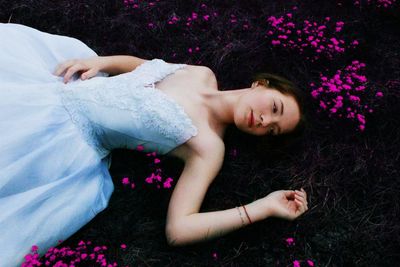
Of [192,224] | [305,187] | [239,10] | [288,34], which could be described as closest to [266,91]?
[305,187]

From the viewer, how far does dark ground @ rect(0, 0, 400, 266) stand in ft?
9.79

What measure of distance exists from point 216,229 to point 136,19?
8.90 ft

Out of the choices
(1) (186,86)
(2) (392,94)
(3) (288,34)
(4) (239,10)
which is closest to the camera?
(1) (186,86)

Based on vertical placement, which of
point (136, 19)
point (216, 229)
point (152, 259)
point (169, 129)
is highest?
point (136, 19)

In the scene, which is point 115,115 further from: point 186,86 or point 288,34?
point 288,34

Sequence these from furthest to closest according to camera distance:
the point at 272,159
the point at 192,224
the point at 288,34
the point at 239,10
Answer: the point at 239,10, the point at 288,34, the point at 272,159, the point at 192,224

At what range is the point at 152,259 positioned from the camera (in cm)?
287

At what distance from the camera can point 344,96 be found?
374cm

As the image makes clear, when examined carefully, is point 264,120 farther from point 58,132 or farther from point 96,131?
point 58,132

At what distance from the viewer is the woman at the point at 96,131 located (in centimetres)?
259

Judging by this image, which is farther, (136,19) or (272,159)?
(136,19)

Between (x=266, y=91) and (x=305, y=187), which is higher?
(x=266, y=91)

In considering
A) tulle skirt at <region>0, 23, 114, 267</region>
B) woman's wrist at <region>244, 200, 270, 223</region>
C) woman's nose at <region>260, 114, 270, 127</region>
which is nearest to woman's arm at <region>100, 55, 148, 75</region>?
tulle skirt at <region>0, 23, 114, 267</region>

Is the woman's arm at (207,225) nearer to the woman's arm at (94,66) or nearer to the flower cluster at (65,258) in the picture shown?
the flower cluster at (65,258)
